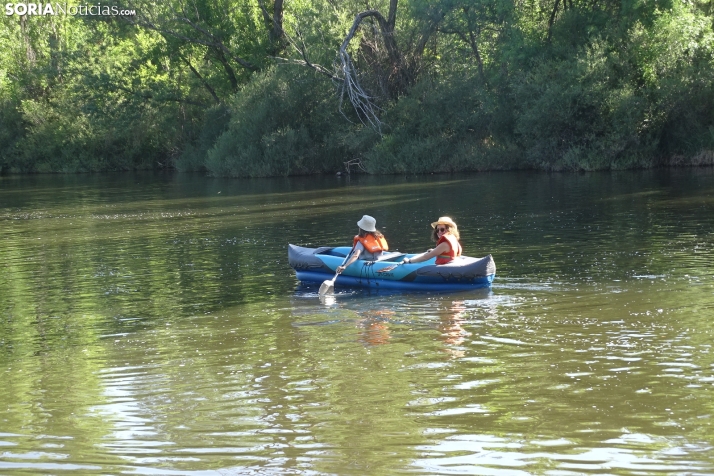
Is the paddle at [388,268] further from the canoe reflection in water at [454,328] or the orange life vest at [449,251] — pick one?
the canoe reflection in water at [454,328]

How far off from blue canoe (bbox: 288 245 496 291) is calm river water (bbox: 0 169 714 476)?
0.85 feet

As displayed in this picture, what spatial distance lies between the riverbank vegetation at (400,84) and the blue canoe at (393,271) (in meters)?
20.8

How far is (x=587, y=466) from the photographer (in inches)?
223

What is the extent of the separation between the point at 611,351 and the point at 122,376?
4.21 m

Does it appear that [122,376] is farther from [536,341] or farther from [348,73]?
[348,73]

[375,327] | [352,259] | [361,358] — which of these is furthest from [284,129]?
[361,358]

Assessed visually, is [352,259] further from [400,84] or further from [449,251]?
[400,84]

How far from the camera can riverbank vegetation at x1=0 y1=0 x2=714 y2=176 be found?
3247cm

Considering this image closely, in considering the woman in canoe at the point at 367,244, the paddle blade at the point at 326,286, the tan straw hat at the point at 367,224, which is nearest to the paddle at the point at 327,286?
the paddle blade at the point at 326,286

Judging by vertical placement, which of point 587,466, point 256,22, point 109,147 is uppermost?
point 256,22

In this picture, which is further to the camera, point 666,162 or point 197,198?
point 666,162

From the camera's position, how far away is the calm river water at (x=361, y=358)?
6109 mm

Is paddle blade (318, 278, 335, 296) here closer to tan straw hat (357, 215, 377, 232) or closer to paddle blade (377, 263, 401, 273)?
paddle blade (377, 263, 401, 273)

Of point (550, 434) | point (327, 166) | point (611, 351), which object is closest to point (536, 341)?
point (611, 351)
